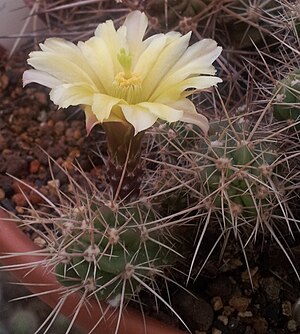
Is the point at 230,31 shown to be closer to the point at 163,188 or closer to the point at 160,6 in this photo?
the point at 160,6

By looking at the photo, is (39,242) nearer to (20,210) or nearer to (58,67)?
(20,210)

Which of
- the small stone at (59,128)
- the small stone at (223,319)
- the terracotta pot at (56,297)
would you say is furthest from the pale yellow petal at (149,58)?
the small stone at (59,128)

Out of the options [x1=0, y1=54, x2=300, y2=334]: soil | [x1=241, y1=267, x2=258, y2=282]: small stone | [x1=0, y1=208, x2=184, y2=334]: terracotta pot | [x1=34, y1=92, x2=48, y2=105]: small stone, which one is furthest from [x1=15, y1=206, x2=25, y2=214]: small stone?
[x1=241, y1=267, x2=258, y2=282]: small stone

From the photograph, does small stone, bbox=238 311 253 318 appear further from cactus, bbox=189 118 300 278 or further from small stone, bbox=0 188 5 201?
small stone, bbox=0 188 5 201

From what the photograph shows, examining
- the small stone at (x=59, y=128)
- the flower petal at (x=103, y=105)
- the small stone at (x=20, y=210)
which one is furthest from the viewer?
the small stone at (x=59, y=128)

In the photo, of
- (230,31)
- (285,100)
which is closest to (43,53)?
(285,100)

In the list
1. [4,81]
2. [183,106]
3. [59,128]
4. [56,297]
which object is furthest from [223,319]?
[4,81]

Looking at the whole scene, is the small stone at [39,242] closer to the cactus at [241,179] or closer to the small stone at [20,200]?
the small stone at [20,200]
